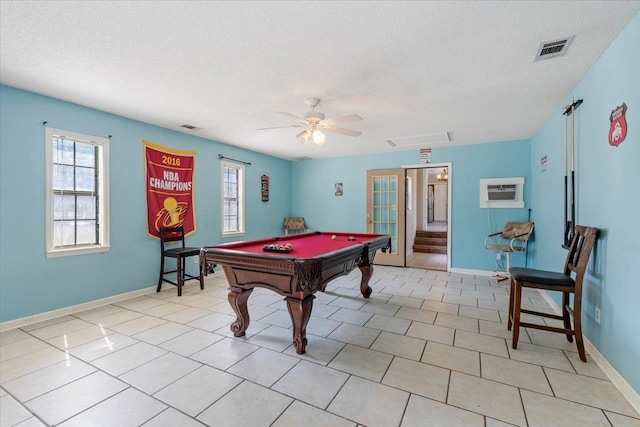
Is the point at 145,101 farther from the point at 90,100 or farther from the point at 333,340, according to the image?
the point at 333,340

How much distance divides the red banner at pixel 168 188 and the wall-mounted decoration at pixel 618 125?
199 inches

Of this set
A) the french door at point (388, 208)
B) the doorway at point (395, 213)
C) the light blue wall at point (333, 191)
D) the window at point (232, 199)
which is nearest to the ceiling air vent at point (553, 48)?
the doorway at point (395, 213)

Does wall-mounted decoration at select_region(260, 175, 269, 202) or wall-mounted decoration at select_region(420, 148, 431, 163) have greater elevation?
wall-mounted decoration at select_region(420, 148, 431, 163)

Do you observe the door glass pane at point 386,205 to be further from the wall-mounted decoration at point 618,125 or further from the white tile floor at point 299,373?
the wall-mounted decoration at point 618,125

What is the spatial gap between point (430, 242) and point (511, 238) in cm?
355

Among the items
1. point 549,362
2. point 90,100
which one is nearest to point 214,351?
point 549,362

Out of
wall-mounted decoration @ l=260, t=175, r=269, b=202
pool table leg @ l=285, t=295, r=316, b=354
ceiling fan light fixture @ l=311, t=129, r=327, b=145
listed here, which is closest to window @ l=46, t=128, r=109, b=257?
ceiling fan light fixture @ l=311, t=129, r=327, b=145

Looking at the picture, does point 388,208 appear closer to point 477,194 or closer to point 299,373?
point 477,194

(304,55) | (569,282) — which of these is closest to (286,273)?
(304,55)

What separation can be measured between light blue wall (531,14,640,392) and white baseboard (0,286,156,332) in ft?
16.6

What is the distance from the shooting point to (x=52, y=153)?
3258 millimetres

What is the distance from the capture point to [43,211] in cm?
319

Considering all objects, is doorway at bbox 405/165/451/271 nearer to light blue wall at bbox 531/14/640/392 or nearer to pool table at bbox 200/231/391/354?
light blue wall at bbox 531/14/640/392

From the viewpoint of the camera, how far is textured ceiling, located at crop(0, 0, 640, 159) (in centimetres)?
183
